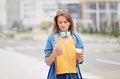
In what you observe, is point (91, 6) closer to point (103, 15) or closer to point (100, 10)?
point (100, 10)

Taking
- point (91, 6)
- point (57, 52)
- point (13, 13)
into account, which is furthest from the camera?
point (91, 6)

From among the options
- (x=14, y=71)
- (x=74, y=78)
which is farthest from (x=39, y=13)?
(x=74, y=78)

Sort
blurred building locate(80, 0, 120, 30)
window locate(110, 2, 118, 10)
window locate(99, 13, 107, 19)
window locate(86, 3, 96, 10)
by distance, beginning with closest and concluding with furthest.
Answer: blurred building locate(80, 0, 120, 30), window locate(86, 3, 96, 10), window locate(110, 2, 118, 10), window locate(99, 13, 107, 19)

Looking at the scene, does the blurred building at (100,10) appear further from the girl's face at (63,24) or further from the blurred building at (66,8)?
the girl's face at (63,24)

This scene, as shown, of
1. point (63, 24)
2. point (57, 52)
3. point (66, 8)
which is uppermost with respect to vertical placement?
point (63, 24)

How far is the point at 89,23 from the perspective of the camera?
3310 inches

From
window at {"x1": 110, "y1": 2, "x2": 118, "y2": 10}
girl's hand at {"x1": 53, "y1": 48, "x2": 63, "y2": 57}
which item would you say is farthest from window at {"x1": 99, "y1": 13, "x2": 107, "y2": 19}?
girl's hand at {"x1": 53, "y1": 48, "x2": 63, "y2": 57}

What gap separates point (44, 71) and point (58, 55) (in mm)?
7840

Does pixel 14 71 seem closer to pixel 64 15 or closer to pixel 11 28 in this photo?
pixel 64 15

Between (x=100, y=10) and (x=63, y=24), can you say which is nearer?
(x=63, y=24)

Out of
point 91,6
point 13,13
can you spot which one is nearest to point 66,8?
point 13,13

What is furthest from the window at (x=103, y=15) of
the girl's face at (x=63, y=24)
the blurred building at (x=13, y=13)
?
the girl's face at (x=63, y=24)

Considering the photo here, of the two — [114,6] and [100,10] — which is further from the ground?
[114,6]

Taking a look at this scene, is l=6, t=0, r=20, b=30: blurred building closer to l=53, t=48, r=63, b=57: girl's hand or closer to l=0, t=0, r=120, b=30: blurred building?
l=0, t=0, r=120, b=30: blurred building
